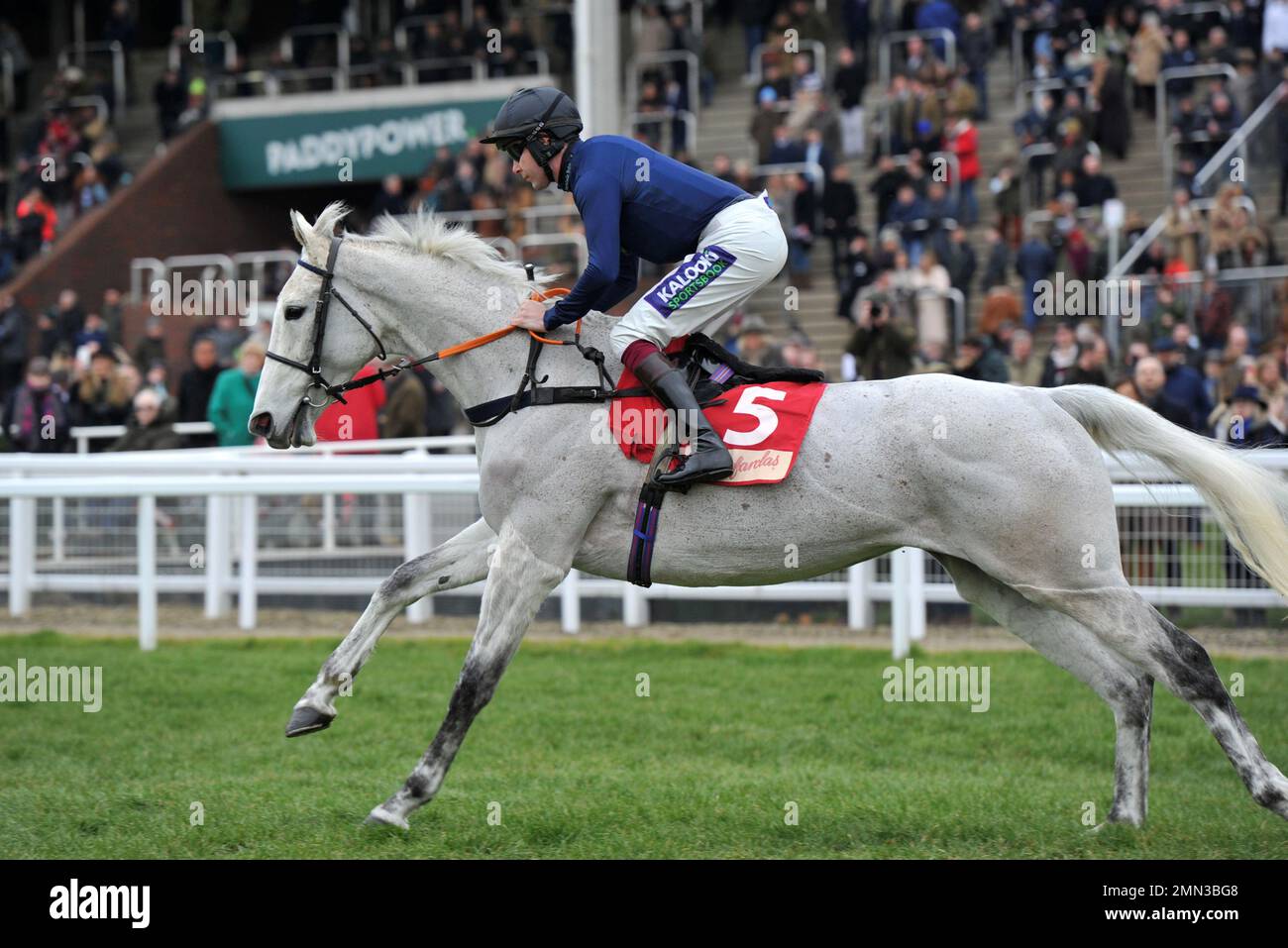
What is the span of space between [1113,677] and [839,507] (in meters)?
1.24

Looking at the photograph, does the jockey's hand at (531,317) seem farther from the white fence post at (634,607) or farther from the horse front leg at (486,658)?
the white fence post at (634,607)

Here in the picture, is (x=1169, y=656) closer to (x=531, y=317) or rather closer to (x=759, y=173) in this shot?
(x=531, y=317)

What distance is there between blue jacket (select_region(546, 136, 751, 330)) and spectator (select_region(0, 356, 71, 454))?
9.81 m

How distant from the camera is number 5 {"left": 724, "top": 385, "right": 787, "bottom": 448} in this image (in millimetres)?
5703

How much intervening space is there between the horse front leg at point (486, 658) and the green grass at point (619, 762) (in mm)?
161

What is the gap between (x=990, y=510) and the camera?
18.5 feet

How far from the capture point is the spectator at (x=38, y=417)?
14.6m

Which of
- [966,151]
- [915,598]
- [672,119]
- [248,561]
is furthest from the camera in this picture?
[672,119]

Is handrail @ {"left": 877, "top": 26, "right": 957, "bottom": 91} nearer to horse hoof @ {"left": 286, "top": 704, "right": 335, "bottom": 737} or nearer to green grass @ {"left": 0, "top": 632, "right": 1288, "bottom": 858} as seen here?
green grass @ {"left": 0, "top": 632, "right": 1288, "bottom": 858}

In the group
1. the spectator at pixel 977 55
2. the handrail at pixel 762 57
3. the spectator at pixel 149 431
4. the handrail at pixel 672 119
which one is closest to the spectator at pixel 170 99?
the handrail at pixel 672 119

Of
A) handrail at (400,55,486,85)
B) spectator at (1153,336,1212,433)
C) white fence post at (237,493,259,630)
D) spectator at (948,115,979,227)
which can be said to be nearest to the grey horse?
white fence post at (237,493,259,630)

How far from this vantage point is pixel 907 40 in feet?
65.2

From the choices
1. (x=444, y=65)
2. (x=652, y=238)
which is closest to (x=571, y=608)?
(x=652, y=238)
